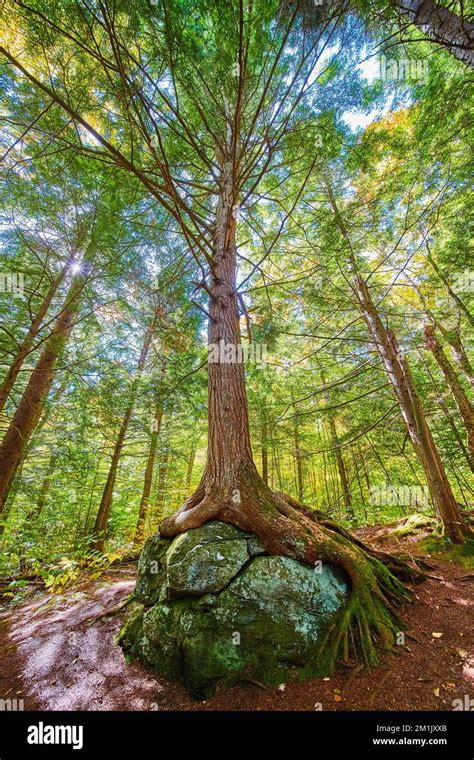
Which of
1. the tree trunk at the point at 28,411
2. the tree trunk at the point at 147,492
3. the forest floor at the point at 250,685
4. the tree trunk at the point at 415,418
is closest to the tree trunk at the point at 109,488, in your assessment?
the tree trunk at the point at 147,492

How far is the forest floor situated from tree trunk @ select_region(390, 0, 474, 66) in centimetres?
632

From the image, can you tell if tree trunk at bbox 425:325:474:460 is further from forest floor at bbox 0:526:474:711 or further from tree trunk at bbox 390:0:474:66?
tree trunk at bbox 390:0:474:66

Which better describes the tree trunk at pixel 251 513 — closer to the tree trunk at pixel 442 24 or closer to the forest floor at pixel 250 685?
the forest floor at pixel 250 685

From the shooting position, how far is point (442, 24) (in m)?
3.04

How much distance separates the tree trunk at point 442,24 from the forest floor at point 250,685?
6.32m

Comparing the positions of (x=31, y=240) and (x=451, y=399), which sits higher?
(x=31, y=240)

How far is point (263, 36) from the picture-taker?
3377 mm

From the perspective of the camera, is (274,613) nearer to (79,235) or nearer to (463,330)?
(79,235)

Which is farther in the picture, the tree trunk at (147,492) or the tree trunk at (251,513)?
the tree trunk at (147,492)

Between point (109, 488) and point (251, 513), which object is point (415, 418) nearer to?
point (251, 513)

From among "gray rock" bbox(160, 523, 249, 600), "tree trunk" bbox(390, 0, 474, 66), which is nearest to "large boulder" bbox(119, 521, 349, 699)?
"gray rock" bbox(160, 523, 249, 600)

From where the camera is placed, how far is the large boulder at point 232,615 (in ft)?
8.27

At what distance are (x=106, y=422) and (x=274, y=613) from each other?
6.21m
